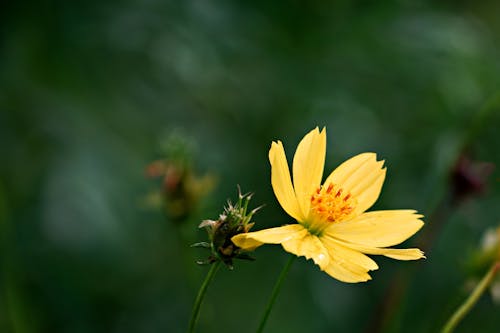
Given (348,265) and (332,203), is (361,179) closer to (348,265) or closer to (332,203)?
(332,203)

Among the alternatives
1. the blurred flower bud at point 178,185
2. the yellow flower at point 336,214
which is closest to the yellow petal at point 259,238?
the yellow flower at point 336,214

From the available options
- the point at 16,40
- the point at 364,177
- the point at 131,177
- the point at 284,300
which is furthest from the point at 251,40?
the point at 364,177

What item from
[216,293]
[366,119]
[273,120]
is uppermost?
[273,120]

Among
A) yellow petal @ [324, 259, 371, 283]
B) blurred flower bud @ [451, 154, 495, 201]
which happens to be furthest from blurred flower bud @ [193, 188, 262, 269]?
blurred flower bud @ [451, 154, 495, 201]

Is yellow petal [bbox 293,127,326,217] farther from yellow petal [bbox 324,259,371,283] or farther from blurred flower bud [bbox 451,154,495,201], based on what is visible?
blurred flower bud [bbox 451,154,495,201]

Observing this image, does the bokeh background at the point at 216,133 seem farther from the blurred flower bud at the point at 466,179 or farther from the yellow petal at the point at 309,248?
the yellow petal at the point at 309,248

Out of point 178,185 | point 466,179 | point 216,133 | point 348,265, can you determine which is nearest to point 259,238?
point 348,265

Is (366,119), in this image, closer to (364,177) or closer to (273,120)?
(273,120)
